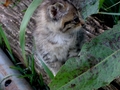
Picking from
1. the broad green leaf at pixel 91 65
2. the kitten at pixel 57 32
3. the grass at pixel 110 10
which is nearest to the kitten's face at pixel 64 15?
the kitten at pixel 57 32

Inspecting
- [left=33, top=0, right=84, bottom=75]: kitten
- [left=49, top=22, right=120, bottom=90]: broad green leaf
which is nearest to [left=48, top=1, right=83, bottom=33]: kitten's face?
[left=33, top=0, right=84, bottom=75]: kitten

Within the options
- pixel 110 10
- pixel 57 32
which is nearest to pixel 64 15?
pixel 57 32

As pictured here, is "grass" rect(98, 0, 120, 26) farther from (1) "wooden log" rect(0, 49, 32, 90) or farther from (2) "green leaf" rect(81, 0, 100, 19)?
(2) "green leaf" rect(81, 0, 100, 19)

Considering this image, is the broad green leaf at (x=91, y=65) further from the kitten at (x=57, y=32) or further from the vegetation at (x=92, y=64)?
the kitten at (x=57, y=32)

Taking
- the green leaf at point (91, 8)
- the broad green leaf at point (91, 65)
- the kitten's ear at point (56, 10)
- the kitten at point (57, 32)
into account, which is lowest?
the kitten at point (57, 32)

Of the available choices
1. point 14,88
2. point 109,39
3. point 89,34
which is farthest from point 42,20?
point 109,39

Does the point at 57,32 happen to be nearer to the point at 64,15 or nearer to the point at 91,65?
the point at 64,15
